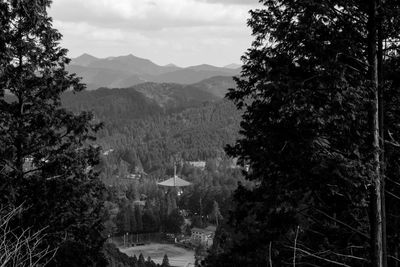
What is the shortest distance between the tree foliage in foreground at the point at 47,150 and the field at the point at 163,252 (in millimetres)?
41408

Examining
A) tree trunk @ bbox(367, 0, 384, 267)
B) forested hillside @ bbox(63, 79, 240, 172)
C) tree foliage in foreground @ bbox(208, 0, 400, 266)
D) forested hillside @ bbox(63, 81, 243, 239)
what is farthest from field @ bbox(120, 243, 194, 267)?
forested hillside @ bbox(63, 79, 240, 172)

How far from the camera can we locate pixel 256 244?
690cm

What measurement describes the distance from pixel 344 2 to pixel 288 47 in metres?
0.74

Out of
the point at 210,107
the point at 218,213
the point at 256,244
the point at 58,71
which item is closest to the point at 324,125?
the point at 256,244

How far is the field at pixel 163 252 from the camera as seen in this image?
5179 cm

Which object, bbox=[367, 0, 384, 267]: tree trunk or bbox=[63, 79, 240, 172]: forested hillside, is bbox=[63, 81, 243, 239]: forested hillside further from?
bbox=[367, 0, 384, 267]: tree trunk

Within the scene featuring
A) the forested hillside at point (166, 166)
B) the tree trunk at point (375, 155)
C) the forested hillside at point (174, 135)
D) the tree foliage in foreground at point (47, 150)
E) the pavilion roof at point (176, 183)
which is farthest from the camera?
the forested hillside at point (174, 135)

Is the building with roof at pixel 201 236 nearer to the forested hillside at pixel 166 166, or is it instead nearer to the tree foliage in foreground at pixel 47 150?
the forested hillside at pixel 166 166

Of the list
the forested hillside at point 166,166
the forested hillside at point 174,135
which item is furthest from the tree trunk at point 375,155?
the forested hillside at point 174,135

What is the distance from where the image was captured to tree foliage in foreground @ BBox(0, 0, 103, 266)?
8.15 meters

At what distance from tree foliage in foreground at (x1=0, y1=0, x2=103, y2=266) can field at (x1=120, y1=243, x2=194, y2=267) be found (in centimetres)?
4141

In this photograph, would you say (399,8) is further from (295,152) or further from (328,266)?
(328,266)

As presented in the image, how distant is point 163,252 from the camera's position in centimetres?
5697

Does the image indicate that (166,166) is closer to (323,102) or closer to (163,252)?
(163,252)
